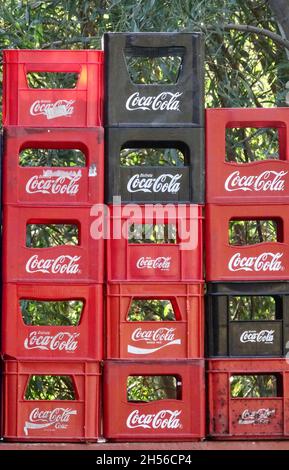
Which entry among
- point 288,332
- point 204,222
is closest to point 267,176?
point 204,222

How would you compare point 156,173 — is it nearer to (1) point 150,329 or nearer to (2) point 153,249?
(2) point 153,249

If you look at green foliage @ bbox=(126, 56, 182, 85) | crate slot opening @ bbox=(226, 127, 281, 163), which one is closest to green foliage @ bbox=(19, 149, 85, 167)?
green foliage @ bbox=(126, 56, 182, 85)

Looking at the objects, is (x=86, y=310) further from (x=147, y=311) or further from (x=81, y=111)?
(x=147, y=311)

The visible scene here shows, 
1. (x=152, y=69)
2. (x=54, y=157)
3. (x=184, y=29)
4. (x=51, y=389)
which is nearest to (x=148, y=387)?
(x=51, y=389)

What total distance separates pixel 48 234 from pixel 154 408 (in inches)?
128

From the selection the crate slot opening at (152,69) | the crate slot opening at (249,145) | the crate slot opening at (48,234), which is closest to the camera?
the crate slot opening at (152,69)

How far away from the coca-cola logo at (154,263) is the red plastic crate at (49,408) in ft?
1.77

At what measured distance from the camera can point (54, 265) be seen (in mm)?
5938

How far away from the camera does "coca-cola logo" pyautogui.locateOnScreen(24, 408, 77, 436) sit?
19.3 ft

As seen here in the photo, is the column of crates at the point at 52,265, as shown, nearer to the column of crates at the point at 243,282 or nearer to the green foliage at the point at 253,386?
the column of crates at the point at 243,282

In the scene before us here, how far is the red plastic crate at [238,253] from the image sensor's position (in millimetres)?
6004

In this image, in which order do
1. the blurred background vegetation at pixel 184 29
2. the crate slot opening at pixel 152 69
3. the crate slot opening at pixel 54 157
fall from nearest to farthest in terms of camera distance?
the crate slot opening at pixel 152 69, the blurred background vegetation at pixel 184 29, the crate slot opening at pixel 54 157

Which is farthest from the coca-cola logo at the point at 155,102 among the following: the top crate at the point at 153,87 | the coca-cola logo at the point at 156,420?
the coca-cola logo at the point at 156,420

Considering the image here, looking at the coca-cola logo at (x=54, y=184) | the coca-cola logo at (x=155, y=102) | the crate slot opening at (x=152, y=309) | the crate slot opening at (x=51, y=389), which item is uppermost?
the coca-cola logo at (x=155, y=102)
